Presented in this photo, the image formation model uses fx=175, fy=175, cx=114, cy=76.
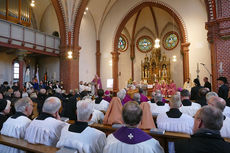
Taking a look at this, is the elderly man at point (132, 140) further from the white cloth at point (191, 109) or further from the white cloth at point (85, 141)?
the white cloth at point (191, 109)

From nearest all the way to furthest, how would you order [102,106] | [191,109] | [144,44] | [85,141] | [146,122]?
[85,141]
[146,122]
[191,109]
[102,106]
[144,44]

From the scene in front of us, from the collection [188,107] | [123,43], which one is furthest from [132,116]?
[123,43]

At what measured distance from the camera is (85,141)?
6.36 ft

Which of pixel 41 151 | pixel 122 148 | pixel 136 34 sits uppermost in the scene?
pixel 136 34

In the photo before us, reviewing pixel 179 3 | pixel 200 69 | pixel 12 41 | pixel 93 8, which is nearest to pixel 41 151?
pixel 12 41

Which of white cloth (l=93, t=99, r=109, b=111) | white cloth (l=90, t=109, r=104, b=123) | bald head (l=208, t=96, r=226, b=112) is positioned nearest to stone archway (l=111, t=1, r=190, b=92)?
white cloth (l=93, t=99, r=109, b=111)

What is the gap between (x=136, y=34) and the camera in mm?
19922

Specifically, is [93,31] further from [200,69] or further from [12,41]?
[200,69]

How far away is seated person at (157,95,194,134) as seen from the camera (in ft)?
9.68

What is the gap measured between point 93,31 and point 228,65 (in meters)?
10.7

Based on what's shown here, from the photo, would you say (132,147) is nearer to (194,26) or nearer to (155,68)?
(194,26)

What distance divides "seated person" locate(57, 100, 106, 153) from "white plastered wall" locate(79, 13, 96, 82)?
11810 mm

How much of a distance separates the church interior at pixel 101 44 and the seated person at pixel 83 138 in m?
6.29

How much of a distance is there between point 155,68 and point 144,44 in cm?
360
